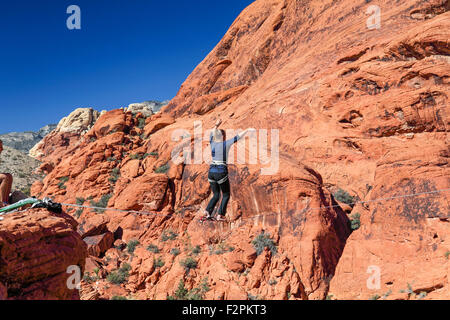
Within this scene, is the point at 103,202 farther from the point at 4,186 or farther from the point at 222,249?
the point at 4,186

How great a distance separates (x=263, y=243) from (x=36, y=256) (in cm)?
891

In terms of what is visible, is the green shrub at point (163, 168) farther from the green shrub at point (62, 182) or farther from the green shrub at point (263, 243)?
the green shrub at point (263, 243)

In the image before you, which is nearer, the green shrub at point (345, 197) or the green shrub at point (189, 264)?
the green shrub at point (189, 264)

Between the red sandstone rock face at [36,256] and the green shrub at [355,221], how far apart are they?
37.3ft

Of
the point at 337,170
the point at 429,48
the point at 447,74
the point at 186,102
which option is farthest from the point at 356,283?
the point at 186,102

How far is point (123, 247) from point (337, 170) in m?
12.0

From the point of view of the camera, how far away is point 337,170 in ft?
54.4

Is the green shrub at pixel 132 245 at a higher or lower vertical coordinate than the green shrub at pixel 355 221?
lower

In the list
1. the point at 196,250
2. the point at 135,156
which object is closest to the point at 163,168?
the point at 135,156

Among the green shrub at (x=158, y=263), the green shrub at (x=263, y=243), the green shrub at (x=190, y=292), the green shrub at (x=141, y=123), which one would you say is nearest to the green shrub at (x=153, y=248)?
the green shrub at (x=158, y=263)

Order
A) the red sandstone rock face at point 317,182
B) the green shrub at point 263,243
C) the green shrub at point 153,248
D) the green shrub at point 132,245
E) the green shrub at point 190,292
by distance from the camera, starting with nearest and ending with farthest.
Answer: the red sandstone rock face at point 317,182 → the green shrub at point 190,292 → the green shrub at point 263,243 → the green shrub at point 153,248 → the green shrub at point 132,245

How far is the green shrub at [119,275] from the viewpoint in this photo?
14.9 meters

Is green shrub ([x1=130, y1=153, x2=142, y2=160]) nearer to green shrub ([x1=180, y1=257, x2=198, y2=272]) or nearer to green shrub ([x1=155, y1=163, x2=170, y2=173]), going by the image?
green shrub ([x1=155, y1=163, x2=170, y2=173])
